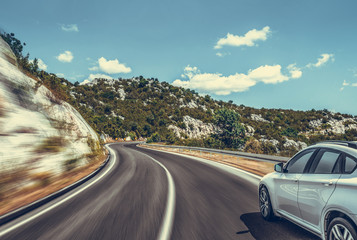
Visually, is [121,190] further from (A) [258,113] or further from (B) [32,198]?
(A) [258,113]

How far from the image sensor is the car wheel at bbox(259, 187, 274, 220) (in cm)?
462

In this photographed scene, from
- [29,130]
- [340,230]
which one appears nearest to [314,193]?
[340,230]

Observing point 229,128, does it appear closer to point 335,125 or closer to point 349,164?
point 349,164

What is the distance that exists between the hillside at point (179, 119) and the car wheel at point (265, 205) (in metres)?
45.7

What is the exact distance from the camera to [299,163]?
4.22 m

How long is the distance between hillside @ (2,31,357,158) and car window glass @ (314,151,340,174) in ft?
155

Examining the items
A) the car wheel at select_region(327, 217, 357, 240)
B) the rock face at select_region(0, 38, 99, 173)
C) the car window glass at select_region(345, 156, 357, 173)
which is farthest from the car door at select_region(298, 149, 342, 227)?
the rock face at select_region(0, 38, 99, 173)

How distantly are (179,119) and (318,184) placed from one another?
93450mm

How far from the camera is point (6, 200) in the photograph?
6.63 meters

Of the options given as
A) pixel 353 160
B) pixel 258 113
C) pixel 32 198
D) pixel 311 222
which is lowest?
pixel 32 198

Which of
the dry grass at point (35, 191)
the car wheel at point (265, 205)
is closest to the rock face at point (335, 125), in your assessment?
the car wheel at point (265, 205)

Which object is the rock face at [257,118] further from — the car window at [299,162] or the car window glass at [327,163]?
the car window glass at [327,163]

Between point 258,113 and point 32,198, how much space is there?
391ft

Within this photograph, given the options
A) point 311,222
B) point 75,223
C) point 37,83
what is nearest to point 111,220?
point 75,223
